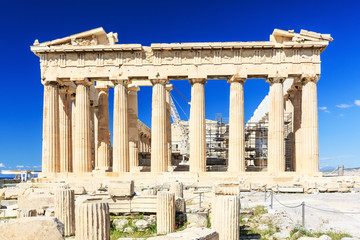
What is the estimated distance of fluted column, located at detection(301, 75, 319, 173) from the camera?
26.5m

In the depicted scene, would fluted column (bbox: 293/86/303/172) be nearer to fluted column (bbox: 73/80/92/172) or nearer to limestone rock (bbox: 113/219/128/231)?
fluted column (bbox: 73/80/92/172)

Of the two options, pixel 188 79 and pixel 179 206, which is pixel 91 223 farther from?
pixel 188 79

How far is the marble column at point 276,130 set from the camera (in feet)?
87.1

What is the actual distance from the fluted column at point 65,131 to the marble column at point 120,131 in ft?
16.4

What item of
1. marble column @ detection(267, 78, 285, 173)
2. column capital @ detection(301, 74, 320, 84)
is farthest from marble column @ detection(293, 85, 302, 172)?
column capital @ detection(301, 74, 320, 84)

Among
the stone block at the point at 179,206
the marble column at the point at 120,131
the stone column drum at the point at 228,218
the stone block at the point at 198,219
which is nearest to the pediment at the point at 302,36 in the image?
the marble column at the point at 120,131

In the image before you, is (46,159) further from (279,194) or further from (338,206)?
(338,206)

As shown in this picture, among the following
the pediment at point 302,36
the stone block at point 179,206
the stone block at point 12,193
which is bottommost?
the stone block at point 12,193

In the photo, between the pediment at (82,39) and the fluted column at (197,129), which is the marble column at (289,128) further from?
the pediment at (82,39)

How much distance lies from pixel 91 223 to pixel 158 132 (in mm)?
18217

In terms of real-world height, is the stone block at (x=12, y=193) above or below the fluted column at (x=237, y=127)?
below

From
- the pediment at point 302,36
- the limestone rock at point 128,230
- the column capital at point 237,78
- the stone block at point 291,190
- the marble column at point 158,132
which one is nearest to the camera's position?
the limestone rock at point 128,230

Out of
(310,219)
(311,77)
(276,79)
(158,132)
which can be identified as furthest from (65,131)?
(310,219)

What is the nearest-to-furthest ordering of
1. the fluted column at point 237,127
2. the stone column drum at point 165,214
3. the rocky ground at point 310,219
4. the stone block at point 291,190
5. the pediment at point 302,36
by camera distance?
the rocky ground at point 310,219 < the stone column drum at point 165,214 < the stone block at point 291,190 < the pediment at point 302,36 < the fluted column at point 237,127
